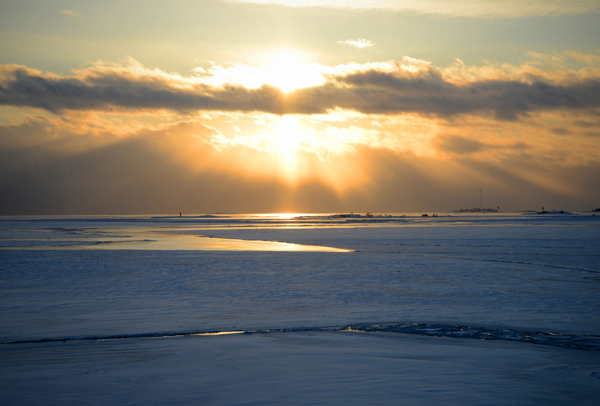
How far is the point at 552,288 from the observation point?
14.5 meters

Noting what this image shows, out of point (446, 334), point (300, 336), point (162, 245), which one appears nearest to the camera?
point (300, 336)

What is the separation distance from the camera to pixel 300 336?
9133 millimetres

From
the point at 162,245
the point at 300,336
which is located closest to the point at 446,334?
the point at 300,336

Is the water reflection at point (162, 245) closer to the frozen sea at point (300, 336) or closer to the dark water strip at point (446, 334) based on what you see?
the frozen sea at point (300, 336)

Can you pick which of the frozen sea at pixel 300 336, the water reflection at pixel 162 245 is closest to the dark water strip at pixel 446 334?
the frozen sea at pixel 300 336

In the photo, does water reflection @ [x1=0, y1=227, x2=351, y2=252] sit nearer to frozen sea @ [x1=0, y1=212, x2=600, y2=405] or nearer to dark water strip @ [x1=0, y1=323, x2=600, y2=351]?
frozen sea @ [x1=0, y1=212, x2=600, y2=405]

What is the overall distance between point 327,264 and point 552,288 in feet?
28.7

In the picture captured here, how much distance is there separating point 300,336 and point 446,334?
267 centimetres

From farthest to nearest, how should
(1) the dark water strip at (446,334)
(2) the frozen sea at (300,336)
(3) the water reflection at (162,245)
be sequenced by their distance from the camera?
(3) the water reflection at (162,245)
(1) the dark water strip at (446,334)
(2) the frozen sea at (300,336)

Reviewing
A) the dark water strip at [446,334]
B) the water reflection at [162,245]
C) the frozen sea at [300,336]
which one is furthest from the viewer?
the water reflection at [162,245]

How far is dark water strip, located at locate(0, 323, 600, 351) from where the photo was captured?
868cm

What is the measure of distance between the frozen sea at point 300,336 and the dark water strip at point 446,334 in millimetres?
37

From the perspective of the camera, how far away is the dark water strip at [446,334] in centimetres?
868

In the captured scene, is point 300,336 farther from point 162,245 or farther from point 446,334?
point 162,245
